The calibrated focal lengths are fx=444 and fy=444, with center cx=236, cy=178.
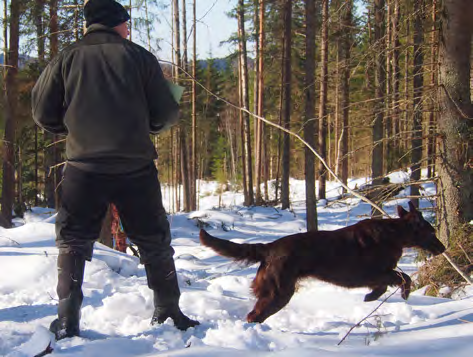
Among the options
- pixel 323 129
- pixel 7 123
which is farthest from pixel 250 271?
pixel 323 129

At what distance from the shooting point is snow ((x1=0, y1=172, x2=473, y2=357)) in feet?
8.01

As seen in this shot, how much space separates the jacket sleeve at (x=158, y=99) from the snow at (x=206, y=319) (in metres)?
1.42

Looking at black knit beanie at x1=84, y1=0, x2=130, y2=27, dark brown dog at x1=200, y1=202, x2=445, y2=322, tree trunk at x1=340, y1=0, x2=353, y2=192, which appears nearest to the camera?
black knit beanie at x1=84, y1=0, x2=130, y2=27

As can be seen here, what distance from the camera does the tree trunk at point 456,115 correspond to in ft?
17.5

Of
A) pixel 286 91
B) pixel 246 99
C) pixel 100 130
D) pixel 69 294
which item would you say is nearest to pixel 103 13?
pixel 100 130

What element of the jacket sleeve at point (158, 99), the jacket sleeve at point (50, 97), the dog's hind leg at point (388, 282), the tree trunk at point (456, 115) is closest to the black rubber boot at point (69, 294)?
the jacket sleeve at point (50, 97)

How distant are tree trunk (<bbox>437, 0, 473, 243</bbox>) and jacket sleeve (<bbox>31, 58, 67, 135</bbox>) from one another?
4461mm

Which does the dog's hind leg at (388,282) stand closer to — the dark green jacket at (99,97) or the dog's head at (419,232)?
the dog's head at (419,232)

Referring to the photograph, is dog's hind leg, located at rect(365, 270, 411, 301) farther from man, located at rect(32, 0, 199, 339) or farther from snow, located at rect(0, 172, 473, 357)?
man, located at rect(32, 0, 199, 339)

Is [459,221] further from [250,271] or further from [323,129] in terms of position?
[323,129]

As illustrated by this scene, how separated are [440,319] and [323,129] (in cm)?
1719

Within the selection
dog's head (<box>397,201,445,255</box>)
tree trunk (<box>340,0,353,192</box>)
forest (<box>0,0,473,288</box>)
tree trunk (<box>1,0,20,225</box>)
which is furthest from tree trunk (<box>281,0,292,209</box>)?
dog's head (<box>397,201,445,255</box>)

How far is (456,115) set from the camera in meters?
5.37

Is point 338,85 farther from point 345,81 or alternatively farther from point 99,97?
point 99,97
